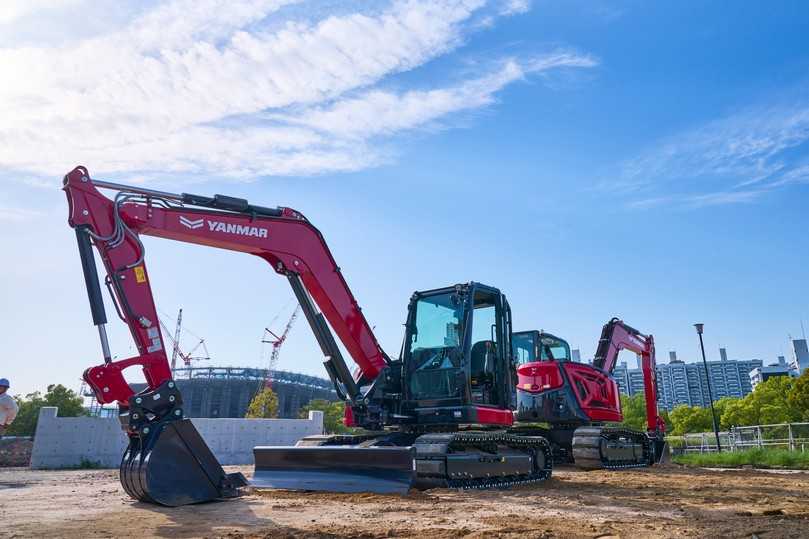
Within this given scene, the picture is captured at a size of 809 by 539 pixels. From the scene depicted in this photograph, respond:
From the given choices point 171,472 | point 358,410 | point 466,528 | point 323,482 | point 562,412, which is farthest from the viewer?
point 562,412

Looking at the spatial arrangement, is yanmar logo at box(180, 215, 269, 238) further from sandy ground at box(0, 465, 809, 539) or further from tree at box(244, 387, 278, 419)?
tree at box(244, 387, 278, 419)

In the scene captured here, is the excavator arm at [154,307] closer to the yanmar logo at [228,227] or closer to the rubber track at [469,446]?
the yanmar logo at [228,227]

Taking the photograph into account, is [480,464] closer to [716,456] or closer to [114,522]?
[114,522]

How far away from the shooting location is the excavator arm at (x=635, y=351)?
17906mm

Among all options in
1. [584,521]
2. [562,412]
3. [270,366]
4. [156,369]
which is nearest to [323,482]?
[156,369]

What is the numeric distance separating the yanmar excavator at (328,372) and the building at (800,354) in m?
135

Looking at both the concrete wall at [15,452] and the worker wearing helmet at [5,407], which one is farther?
the concrete wall at [15,452]

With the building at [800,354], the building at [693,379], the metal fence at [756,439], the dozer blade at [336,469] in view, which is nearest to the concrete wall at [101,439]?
the dozer blade at [336,469]

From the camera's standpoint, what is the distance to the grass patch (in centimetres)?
1599

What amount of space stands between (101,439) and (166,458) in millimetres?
12507

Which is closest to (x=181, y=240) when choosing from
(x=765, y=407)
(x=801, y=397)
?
(x=801, y=397)

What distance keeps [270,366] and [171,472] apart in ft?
298

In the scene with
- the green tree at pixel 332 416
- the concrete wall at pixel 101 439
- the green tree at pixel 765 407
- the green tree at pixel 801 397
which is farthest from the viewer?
the green tree at pixel 332 416

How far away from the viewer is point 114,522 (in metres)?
6.00
